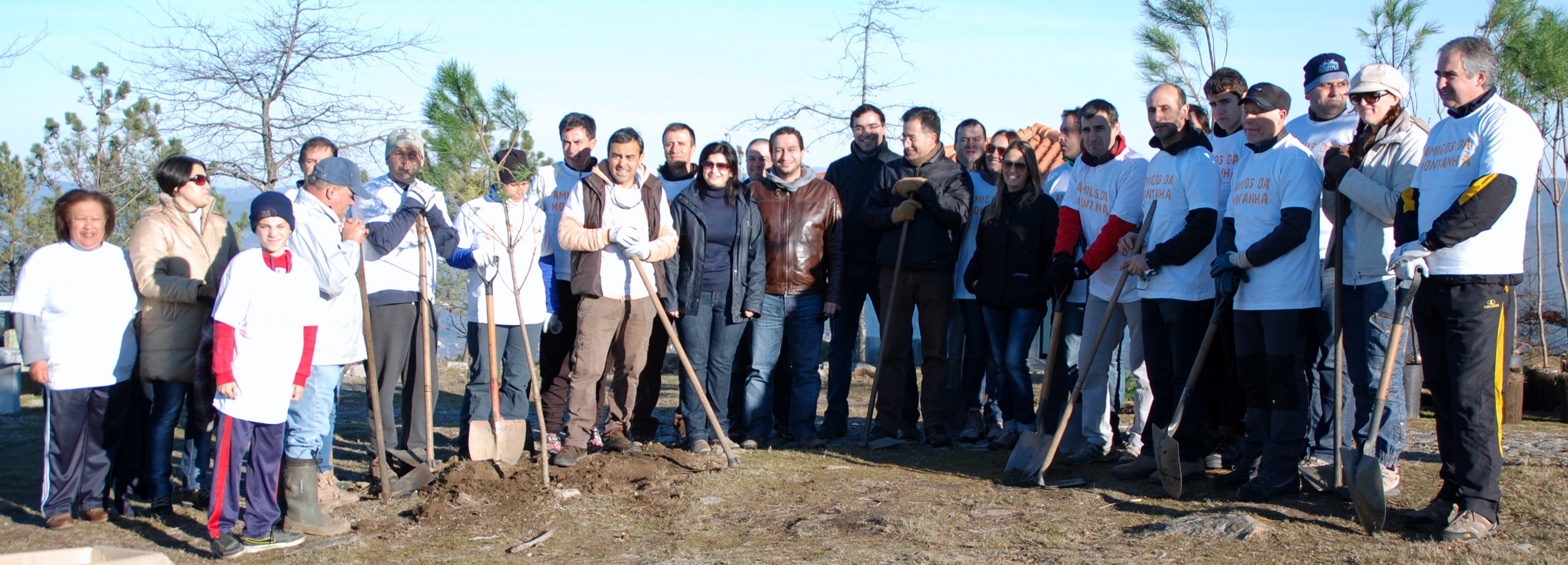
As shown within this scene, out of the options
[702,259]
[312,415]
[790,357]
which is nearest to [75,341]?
[312,415]

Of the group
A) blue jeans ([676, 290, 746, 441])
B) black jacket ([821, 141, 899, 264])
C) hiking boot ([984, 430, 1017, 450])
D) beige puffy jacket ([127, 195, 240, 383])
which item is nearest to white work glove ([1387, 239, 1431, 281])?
hiking boot ([984, 430, 1017, 450])

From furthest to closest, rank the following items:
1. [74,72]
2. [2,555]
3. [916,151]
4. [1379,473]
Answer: [74,72]
[916,151]
[1379,473]
[2,555]

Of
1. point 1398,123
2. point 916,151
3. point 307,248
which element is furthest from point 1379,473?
point 307,248

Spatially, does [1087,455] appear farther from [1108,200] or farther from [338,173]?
[338,173]

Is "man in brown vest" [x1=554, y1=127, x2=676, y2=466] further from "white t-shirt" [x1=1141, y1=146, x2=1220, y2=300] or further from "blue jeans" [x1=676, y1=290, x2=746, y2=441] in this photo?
"white t-shirt" [x1=1141, y1=146, x2=1220, y2=300]

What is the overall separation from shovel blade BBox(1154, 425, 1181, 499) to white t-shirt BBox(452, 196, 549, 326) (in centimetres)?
344

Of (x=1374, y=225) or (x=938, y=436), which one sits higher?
(x=1374, y=225)

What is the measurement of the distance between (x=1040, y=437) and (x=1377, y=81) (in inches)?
92.0

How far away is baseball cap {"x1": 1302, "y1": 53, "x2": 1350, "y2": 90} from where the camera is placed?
5.28 m

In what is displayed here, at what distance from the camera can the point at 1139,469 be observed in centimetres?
555

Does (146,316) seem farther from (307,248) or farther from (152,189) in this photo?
(152,189)

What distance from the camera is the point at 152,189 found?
Result: 1470 cm

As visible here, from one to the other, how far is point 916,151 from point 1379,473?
11.3 ft

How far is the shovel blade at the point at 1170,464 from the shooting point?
4.93m
